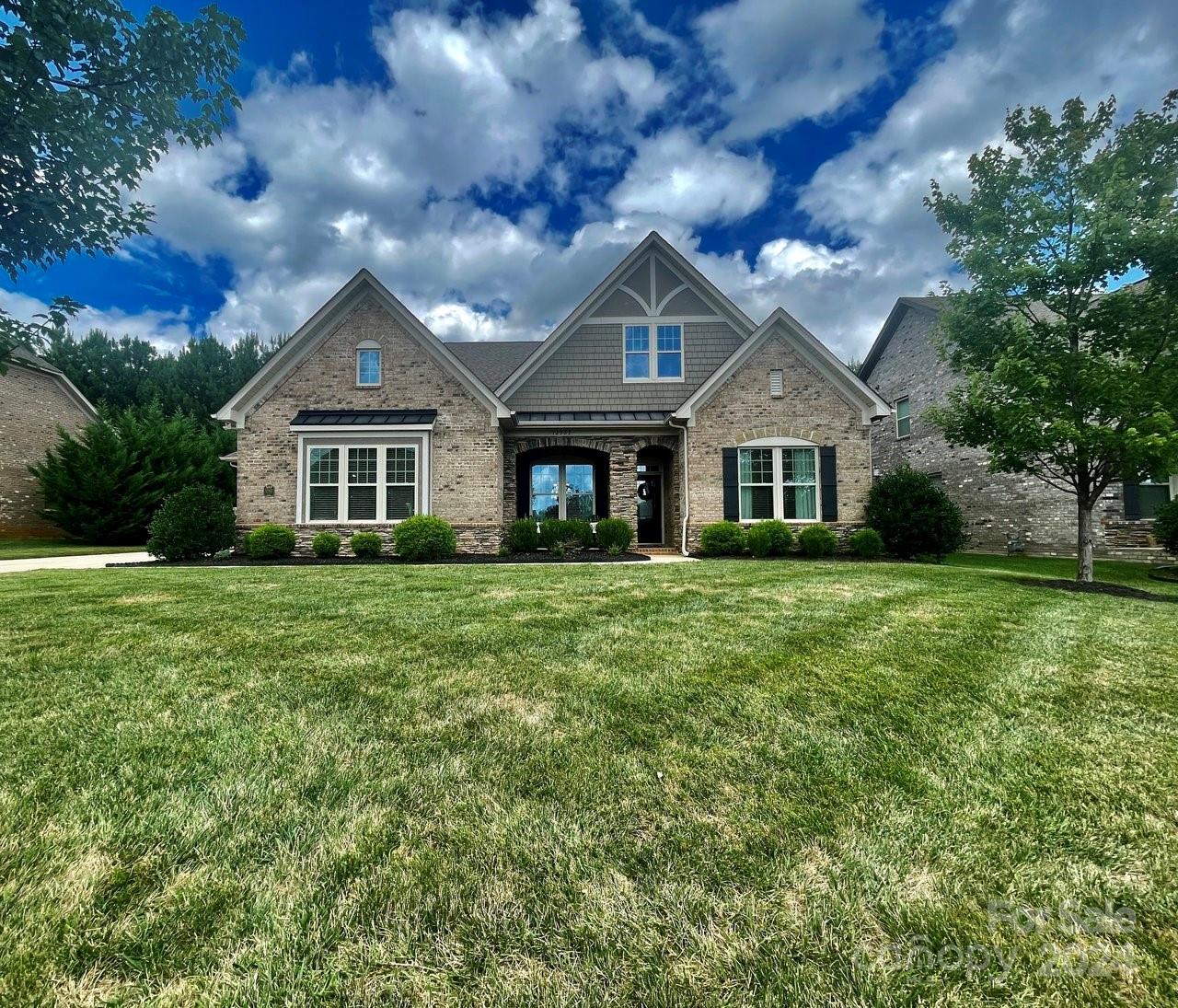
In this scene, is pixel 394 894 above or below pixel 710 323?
below

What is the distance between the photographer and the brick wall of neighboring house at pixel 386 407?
42.8 feet

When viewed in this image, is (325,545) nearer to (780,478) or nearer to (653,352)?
(653,352)

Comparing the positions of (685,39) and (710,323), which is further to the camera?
(710,323)

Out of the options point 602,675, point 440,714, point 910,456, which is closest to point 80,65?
point 440,714

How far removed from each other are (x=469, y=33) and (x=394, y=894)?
15.0 meters

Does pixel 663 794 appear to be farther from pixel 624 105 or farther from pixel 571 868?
pixel 624 105

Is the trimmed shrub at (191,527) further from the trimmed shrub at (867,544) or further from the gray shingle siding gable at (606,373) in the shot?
the trimmed shrub at (867,544)

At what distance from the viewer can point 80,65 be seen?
5.31m

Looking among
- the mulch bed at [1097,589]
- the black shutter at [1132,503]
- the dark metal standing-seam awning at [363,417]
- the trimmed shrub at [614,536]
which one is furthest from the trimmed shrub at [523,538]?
the black shutter at [1132,503]

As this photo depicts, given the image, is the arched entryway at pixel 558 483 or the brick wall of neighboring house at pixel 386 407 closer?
the brick wall of neighboring house at pixel 386 407

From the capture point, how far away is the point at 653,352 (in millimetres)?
15328

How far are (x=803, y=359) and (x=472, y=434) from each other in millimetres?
8961

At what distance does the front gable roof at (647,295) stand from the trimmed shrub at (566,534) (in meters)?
4.55

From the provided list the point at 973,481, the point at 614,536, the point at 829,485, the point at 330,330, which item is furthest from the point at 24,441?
the point at 973,481
